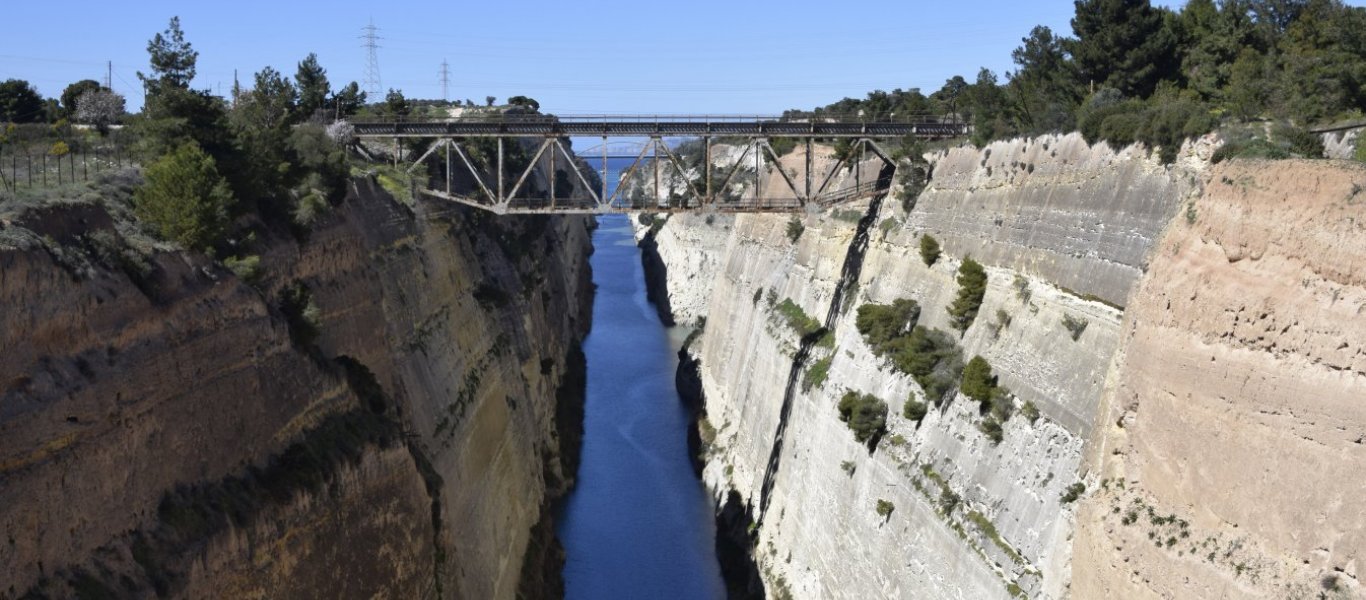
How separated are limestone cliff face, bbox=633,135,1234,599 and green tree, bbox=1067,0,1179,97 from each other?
405 centimetres

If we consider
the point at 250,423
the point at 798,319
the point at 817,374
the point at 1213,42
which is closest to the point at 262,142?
the point at 250,423

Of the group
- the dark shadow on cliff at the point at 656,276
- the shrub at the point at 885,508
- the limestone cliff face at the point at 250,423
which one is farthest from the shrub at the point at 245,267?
the dark shadow on cliff at the point at 656,276

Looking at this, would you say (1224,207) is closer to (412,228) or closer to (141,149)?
(141,149)

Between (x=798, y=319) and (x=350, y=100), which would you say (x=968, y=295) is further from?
(x=350, y=100)

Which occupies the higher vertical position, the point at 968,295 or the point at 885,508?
the point at 968,295

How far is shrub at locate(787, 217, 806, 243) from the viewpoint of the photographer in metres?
46.7

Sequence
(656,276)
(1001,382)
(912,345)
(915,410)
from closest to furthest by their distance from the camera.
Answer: (1001,382) → (915,410) → (912,345) → (656,276)

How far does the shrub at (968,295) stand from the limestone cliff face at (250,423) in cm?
1119

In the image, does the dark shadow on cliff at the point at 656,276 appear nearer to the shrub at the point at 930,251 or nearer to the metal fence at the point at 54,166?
the shrub at the point at 930,251

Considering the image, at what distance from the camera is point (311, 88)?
160 feet

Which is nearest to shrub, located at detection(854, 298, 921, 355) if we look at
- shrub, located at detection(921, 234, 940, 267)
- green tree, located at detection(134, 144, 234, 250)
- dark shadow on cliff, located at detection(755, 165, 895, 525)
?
shrub, located at detection(921, 234, 940, 267)

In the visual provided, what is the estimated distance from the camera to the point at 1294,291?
54.1 ft

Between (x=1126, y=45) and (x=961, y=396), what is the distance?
12144mm

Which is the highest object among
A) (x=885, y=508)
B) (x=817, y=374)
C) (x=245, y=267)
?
(x=245, y=267)
